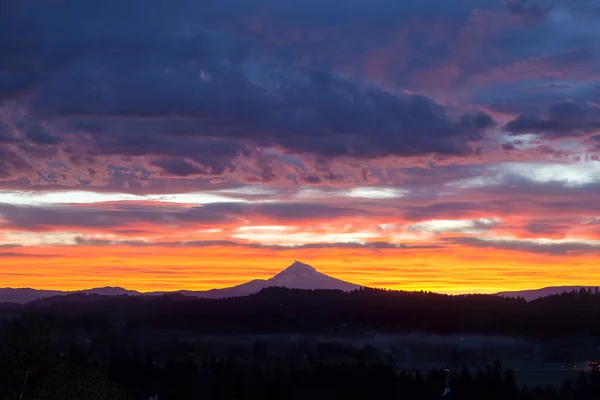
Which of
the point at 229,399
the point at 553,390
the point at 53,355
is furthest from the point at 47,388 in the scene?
the point at 553,390

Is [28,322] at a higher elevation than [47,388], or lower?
higher

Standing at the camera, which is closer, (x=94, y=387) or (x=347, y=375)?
(x=94, y=387)

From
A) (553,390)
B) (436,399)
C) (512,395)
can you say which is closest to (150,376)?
(436,399)

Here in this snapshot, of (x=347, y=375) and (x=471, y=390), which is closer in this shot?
(x=471, y=390)

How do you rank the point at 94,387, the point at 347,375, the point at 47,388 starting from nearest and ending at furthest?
the point at 47,388 → the point at 94,387 → the point at 347,375

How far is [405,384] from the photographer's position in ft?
612

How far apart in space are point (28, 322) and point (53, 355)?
2.44m

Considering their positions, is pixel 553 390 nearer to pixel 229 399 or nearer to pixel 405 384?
pixel 405 384

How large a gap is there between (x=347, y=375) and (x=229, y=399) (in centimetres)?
2603

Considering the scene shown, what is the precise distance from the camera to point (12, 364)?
182 feet

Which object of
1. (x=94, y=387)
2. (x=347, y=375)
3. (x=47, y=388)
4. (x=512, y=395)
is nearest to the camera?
(x=47, y=388)

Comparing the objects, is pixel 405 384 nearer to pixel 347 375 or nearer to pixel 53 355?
pixel 347 375

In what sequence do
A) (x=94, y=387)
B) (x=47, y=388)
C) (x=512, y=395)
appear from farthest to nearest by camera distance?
(x=512, y=395) < (x=94, y=387) < (x=47, y=388)

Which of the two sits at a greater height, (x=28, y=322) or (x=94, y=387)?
(x=28, y=322)
